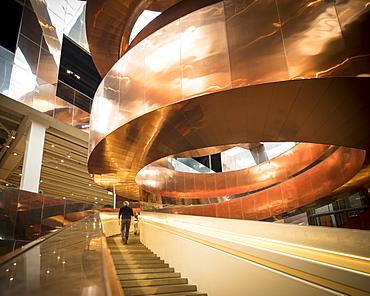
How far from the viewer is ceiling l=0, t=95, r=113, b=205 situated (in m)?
11.5

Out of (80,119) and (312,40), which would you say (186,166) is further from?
(312,40)

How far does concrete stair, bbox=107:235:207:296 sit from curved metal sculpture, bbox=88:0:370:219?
10.4 feet

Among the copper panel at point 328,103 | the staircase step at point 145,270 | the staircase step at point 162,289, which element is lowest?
the staircase step at point 162,289

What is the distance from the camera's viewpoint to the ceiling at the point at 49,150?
11.5 metres

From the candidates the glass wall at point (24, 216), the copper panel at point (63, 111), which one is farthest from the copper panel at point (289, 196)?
the copper panel at point (63, 111)

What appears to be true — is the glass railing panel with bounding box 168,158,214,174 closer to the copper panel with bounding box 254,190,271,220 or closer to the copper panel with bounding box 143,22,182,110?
the copper panel with bounding box 254,190,271,220

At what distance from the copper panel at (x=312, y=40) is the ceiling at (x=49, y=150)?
32.6ft

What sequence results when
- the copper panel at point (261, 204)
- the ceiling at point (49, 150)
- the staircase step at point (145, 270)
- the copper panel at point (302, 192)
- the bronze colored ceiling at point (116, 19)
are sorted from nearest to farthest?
1. the staircase step at point (145, 270)
2. the bronze colored ceiling at point (116, 19)
3. the copper panel at point (302, 192)
4. the ceiling at point (49, 150)
5. the copper panel at point (261, 204)

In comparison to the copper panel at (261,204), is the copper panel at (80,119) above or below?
above

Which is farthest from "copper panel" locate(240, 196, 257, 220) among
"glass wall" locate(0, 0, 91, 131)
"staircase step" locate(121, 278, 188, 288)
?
"staircase step" locate(121, 278, 188, 288)

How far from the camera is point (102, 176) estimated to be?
12266 millimetres

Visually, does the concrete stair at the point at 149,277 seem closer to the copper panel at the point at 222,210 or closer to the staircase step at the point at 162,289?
the staircase step at the point at 162,289

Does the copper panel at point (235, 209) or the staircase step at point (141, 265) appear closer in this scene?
the staircase step at point (141, 265)

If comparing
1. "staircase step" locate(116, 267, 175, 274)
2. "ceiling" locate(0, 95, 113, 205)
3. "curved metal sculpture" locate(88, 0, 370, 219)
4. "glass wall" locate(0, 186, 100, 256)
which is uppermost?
"ceiling" locate(0, 95, 113, 205)
